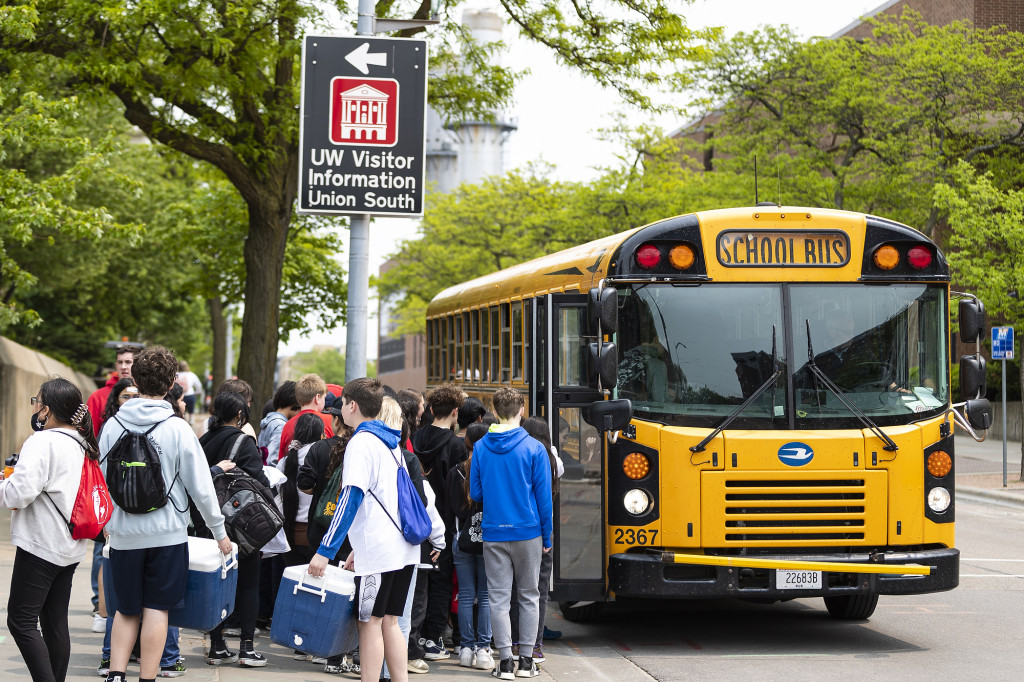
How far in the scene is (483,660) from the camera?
803cm

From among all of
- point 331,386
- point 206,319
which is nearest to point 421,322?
point 206,319

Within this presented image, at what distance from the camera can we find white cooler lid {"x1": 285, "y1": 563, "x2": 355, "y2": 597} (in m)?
6.48

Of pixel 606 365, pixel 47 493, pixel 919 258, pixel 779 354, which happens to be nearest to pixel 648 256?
pixel 606 365

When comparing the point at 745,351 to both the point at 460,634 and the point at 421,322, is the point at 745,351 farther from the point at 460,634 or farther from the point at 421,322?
the point at 421,322

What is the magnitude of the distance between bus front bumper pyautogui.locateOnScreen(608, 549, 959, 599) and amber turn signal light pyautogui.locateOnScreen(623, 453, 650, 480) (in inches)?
21.3

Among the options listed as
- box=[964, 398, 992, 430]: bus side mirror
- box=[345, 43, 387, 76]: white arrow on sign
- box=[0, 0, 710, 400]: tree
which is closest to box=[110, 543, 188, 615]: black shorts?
box=[345, 43, 387, 76]: white arrow on sign

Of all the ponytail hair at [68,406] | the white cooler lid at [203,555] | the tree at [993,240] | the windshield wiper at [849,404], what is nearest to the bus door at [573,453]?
the windshield wiper at [849,404]

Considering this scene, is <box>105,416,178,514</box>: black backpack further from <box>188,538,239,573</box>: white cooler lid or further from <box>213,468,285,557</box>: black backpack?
<box>213,468,285,557</box>: black backpack

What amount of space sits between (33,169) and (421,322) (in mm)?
31136

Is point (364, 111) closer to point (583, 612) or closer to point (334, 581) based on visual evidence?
point (583, 612)

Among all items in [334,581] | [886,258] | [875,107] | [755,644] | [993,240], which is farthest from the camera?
[875,107]

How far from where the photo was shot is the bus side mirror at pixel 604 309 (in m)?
8.18

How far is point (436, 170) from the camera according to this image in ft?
369

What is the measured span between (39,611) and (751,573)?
4.50 meters
